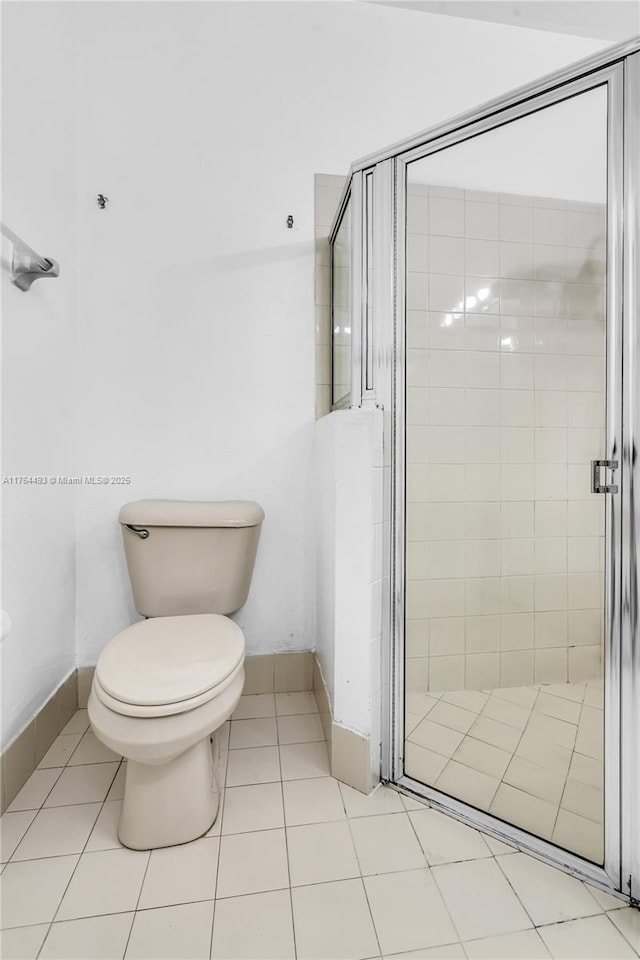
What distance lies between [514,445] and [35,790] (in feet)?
5.44

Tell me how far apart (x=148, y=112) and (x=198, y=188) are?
31 cm

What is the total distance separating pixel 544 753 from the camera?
1.20 meters

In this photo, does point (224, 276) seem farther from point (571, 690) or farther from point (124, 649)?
point (571, 690)

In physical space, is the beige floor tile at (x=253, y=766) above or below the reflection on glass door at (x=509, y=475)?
below

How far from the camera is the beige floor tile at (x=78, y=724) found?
155 centimetres

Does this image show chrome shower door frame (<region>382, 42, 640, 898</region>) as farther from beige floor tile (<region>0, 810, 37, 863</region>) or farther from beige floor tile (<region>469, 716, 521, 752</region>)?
beige floor tile (<region>0, 810, 37, 863</region>)

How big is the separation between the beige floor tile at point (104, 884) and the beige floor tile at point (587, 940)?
829mm

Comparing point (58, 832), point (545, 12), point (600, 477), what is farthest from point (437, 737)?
point (545, 12)

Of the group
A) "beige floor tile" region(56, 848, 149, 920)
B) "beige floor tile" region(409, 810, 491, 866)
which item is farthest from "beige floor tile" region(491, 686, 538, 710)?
"beige floor tile" region(56, 848, 149, 920)

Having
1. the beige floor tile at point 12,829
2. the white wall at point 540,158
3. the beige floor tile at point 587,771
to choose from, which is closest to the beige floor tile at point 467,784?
the beige floor tile at point 587,771

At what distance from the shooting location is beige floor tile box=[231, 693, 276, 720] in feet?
5.39

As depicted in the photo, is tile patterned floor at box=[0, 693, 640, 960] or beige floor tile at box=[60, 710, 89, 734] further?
beige floor tile at box=[60, 710, 89, 734]

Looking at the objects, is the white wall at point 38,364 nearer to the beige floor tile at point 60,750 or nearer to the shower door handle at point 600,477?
the beige floor tile at point 60,750

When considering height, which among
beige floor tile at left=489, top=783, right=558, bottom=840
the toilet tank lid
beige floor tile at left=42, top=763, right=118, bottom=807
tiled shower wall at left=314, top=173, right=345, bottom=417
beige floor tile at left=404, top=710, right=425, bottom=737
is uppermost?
tiled shower wall at left=314, top=173, right=345, bottom=417
